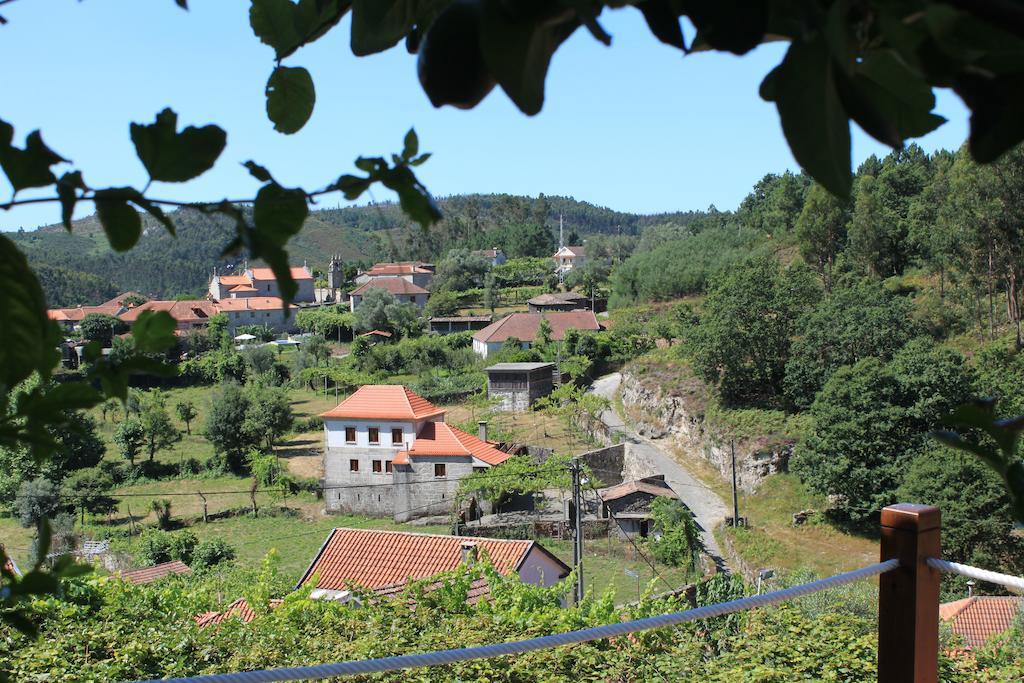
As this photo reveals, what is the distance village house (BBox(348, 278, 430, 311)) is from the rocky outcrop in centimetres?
1623

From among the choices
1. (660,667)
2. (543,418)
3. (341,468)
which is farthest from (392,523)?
(660,667)

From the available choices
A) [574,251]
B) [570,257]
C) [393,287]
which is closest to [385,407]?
[393,287]

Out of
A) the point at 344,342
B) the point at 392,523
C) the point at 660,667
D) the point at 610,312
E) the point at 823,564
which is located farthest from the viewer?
the point at 344,342

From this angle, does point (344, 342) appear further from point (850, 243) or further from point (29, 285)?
point (29, 285)

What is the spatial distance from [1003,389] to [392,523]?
32.0 feet

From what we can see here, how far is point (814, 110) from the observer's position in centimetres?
26

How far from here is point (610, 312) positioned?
2805 centimetres

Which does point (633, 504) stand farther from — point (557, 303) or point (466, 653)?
point (557, 303)

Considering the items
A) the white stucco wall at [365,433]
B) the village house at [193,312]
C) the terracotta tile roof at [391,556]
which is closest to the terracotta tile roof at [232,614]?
the terracotta tile roof at [391,556]

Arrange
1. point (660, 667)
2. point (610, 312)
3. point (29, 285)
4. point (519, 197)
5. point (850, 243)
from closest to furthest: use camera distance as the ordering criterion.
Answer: point (29, 285) → point (660, 667) → point (850, 243) → point (610, 312) → point (519, 197)

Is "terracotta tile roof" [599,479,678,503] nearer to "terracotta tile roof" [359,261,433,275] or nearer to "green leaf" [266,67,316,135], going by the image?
"green leaf" [266,67,316,135]

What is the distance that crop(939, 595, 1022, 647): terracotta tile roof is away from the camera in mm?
5845

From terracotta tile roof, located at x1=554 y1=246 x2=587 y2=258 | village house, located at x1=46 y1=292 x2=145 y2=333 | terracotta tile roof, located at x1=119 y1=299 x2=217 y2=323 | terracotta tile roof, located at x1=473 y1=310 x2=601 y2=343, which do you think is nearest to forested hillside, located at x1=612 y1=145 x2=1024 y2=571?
terracotta tile roof, located at x1=473 y1=310 x2=601 y2=343

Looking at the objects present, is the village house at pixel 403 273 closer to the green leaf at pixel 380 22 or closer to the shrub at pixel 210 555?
the shrub at pixel 210 555
